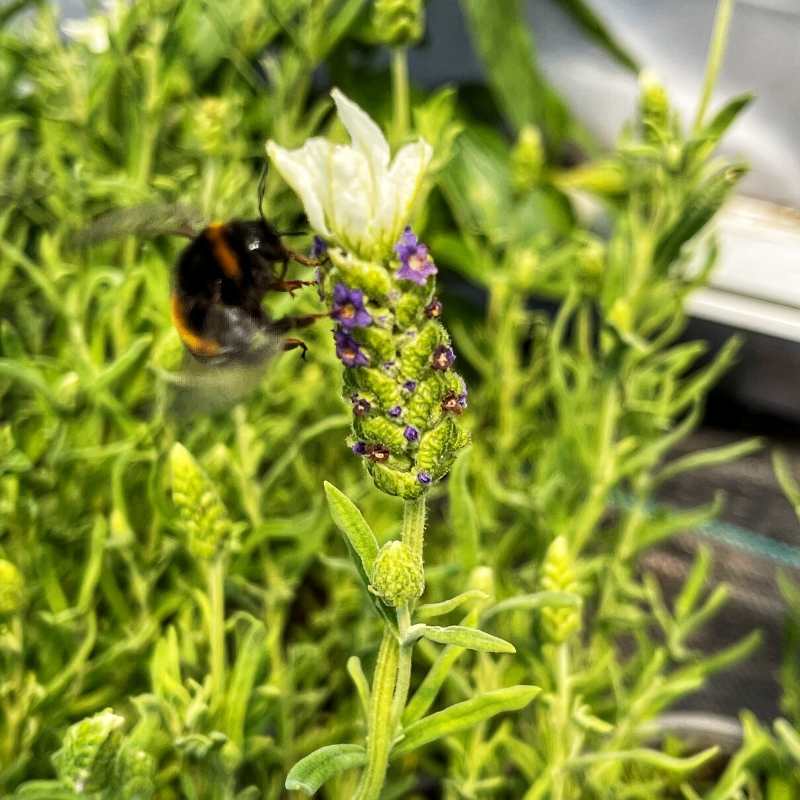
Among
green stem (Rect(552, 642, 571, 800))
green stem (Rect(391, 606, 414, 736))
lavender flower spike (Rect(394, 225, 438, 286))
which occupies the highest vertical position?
lavender flower spike (Rect(394, 225, 438, 286))

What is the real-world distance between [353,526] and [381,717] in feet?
0.31

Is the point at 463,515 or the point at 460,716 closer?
the point at 460,716

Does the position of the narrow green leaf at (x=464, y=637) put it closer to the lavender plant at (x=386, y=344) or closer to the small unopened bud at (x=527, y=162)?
the lavender plant at (x=386, y=344)

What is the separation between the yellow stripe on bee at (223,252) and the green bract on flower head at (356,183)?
0.17m

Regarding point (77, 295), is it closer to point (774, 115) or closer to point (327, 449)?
point (327, 449)

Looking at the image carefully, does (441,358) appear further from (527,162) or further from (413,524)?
(527,162)

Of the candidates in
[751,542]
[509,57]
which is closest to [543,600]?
[751,542]

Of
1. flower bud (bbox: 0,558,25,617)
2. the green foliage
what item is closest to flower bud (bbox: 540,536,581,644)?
the green foliage

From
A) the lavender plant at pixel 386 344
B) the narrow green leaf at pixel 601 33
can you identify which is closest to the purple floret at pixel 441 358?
the lavender plant at pixel 386 344

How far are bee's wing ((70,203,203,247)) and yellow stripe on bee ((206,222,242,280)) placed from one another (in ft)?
0.13

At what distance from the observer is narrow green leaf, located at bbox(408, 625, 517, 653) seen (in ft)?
1.56

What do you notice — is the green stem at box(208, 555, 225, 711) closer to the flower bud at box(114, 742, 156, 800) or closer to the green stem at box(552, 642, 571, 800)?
the flower bud at box(114, 742, 156, 800)

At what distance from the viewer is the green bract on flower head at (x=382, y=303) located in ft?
1.43

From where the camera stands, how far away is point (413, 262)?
44 centimetres
